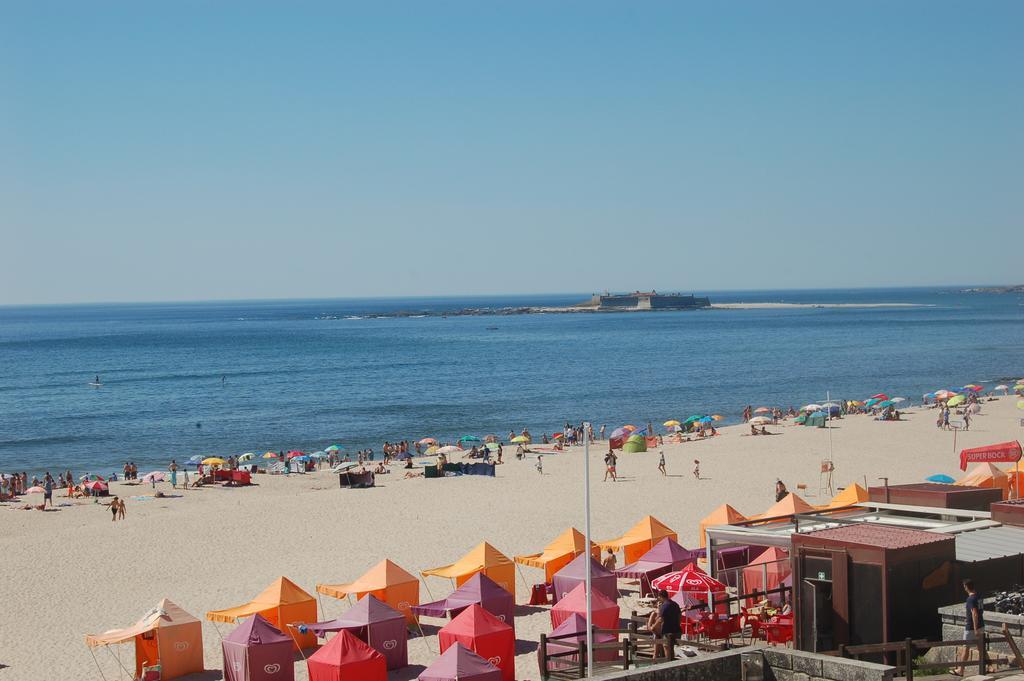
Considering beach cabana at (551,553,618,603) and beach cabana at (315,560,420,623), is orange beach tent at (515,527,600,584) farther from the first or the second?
beach cabana at (315,560,420,623)

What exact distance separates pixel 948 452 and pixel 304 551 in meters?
24.7

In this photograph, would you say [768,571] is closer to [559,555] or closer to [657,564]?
[657,564]

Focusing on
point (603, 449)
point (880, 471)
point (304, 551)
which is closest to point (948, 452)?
point (880, 471)

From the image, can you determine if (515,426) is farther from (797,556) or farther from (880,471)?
(797,556)

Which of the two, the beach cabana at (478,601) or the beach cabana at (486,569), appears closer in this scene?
the beach cabana at (478,601)

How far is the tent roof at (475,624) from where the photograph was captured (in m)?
15.3

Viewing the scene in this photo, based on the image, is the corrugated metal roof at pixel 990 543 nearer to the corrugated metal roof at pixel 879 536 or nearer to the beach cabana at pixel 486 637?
the corrugated metal roof at pixel 879 536

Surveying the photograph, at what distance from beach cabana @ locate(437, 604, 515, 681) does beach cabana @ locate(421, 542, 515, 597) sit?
389cm

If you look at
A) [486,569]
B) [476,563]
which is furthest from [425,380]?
[486,569]

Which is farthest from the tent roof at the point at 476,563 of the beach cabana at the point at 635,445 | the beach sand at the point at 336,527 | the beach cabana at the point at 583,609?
the beach cabana at the point at 635,445

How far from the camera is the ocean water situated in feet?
196

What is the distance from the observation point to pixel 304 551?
85.4 feet

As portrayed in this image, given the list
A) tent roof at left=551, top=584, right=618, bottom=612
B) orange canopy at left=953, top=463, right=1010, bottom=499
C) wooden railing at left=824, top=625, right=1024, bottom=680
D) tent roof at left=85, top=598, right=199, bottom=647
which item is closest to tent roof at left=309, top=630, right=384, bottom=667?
tent roof at left=551, top=584, right=618, bottom=612

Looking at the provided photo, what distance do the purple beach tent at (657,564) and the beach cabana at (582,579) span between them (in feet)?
3.31
